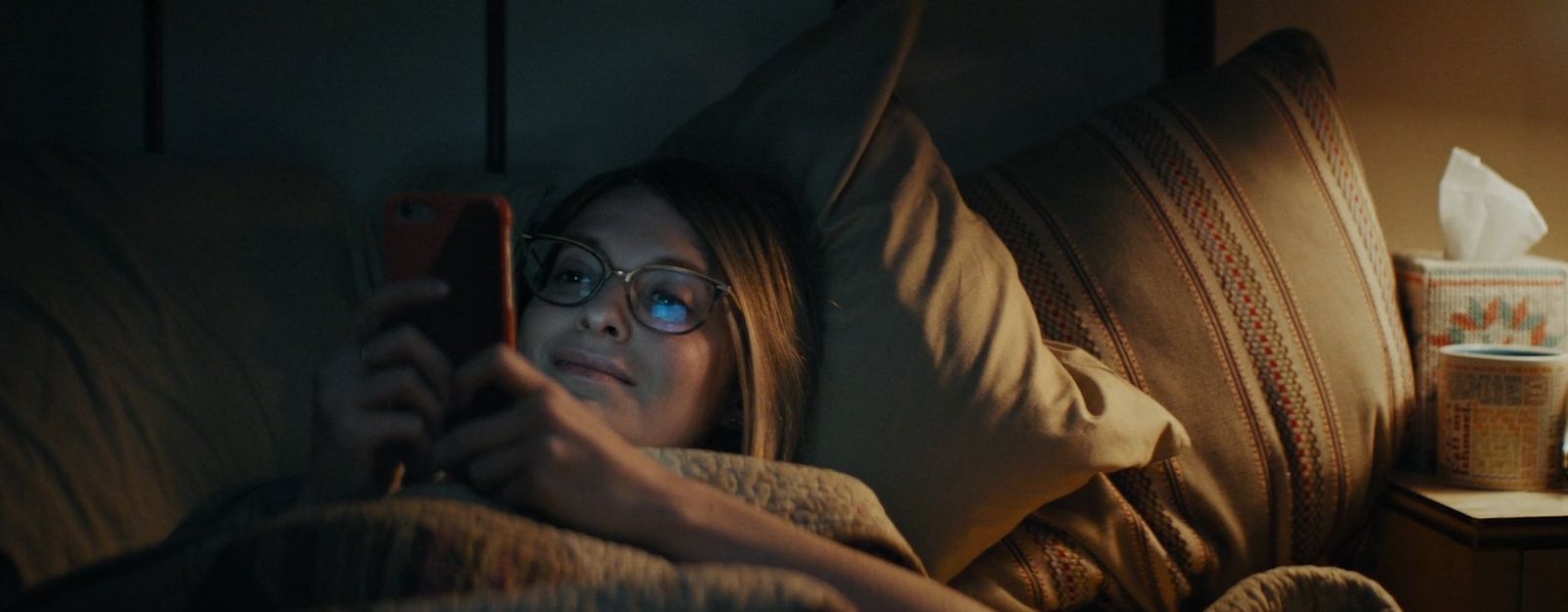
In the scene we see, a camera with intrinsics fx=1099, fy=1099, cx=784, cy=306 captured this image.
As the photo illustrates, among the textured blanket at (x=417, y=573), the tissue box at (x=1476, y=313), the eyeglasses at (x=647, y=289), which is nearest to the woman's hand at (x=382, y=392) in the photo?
the textured blanket at (x=417, y=573)

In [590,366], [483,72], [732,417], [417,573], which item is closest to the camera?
[417,573]

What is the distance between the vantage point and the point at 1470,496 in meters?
1.21

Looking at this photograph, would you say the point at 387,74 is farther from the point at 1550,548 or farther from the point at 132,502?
the point at 1550,548

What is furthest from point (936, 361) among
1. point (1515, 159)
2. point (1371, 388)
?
point (1515, 159)

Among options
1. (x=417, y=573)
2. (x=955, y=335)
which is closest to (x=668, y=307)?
(x=955, y=335)

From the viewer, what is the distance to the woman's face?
3.26ft

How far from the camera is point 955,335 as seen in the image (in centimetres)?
104

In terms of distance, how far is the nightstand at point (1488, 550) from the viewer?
112 cm

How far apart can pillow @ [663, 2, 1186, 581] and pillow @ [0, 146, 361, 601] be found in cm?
51

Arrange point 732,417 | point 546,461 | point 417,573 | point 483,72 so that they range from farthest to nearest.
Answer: point 483,72 < point 732,417 < point 546,461 < point 417,573

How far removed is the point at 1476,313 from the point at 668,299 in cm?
98

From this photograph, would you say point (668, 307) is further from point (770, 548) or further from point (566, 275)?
point (770, 548)

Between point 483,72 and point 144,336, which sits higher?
point 483,72

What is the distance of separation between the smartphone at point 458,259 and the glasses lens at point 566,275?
8.9 inches
